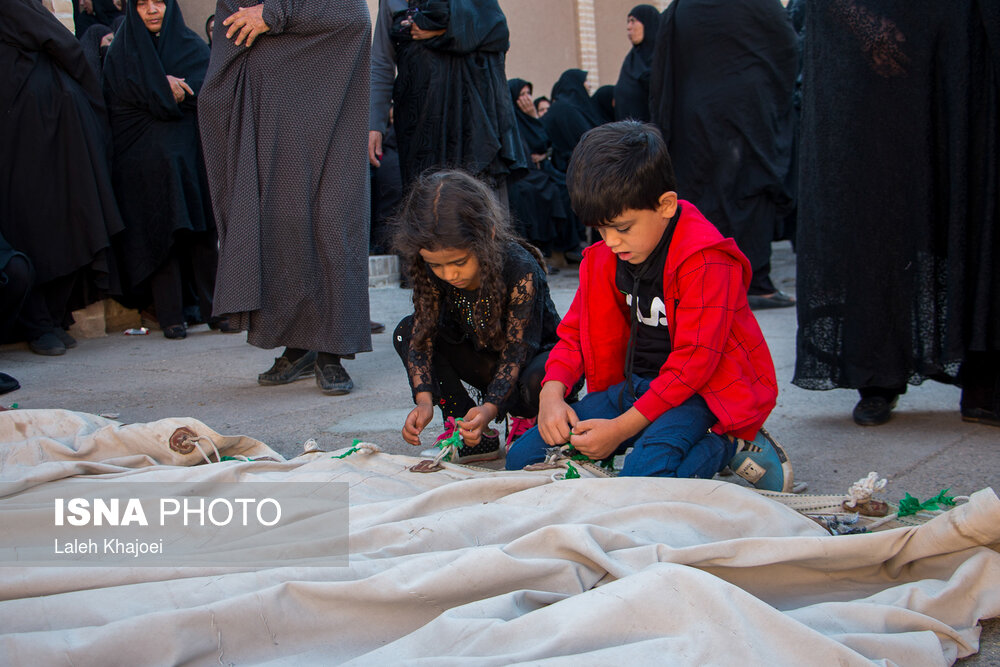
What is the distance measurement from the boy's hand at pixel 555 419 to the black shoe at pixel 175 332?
12.1 feet

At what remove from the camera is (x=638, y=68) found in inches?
274

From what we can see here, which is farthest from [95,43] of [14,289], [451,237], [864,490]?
[864,490]

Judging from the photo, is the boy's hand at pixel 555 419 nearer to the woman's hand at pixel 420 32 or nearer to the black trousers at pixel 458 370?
the black trousers at pixel 458 370

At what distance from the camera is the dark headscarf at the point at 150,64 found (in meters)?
5.41

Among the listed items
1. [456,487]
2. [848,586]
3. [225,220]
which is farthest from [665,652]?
[225,220]

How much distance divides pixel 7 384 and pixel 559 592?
3.13 meters

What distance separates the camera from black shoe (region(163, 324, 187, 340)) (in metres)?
5.50

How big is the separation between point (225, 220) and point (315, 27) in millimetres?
830

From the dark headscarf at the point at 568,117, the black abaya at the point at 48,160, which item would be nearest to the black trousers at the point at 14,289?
the black abaya at the point at 48,160

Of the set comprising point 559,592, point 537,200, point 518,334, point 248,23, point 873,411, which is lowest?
point 537,200

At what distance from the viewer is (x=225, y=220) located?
3707 mm

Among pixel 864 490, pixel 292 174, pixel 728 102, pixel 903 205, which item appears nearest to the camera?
pixel 864 490

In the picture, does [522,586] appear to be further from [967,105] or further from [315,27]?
[315,27]

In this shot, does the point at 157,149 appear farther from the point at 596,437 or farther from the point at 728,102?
the point at 596,437
